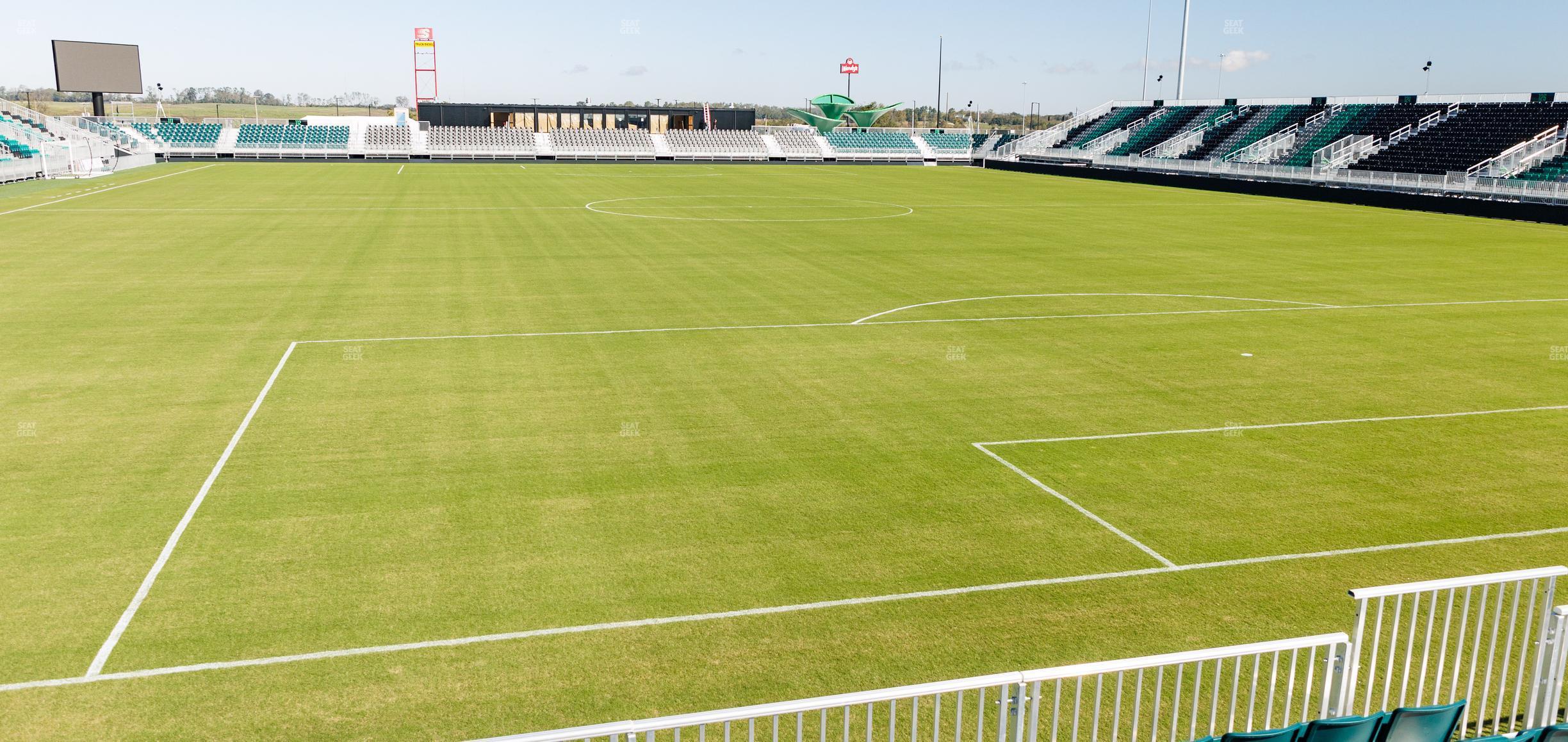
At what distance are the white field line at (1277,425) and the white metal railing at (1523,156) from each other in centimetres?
4110

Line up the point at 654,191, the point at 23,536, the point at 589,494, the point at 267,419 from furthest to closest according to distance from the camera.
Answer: the point at 654,191
the point at 267,419
the point at 589,494
the point at 23,536

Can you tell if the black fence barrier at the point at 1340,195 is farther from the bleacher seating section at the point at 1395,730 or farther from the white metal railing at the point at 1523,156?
the bleacher seating section at the point at 1395,730

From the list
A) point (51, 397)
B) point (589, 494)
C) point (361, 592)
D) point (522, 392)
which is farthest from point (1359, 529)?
point (51, 397)

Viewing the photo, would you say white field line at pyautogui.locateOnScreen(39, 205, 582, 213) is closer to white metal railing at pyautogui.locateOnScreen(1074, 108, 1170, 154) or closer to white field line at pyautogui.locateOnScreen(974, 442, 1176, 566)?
white field line at pyautogui.locateOnScreen(974, 442, 1176, 566)

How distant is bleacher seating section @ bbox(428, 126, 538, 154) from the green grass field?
67.8 m

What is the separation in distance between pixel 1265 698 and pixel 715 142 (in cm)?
9862

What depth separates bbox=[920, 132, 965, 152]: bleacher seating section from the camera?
103m

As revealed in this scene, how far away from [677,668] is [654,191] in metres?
48.9

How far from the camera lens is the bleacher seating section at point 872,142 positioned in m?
102

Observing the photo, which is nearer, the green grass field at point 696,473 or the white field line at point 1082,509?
the green grass field at point 696,473

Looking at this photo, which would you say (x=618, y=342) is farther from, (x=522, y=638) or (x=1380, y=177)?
(x=1380, y=177)

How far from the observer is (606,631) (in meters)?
8.68

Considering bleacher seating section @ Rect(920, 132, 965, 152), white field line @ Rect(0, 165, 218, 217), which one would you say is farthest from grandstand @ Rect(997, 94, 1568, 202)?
white field line @ Rect(0, 165, 218, 217)

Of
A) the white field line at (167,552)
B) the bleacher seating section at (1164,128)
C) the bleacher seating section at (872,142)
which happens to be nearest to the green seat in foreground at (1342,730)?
the white field line at (167,552)
